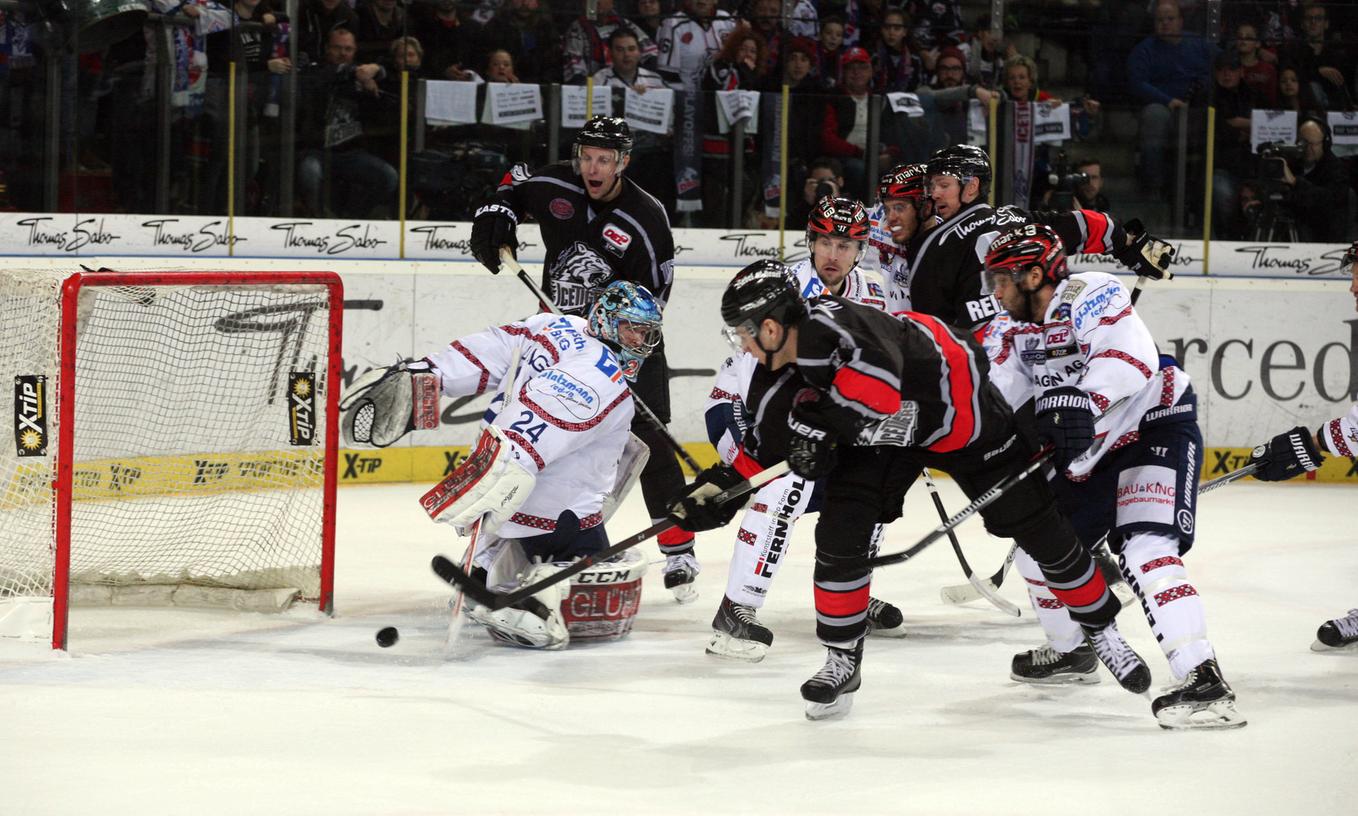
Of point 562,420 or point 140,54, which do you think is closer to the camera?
point 562,420

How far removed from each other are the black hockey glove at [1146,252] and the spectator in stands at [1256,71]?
4024 mm

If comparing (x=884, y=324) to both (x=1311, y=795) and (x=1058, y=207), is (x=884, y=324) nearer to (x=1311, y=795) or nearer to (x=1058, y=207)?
(x=1311, y=795)

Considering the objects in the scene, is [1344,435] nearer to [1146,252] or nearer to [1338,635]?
[1338,635]

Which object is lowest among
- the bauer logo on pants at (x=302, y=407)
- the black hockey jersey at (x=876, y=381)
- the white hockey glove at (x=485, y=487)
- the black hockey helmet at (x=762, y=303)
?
the white hockey glove at (x=485, y=487)

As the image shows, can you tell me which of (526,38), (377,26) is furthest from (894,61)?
(377,26)

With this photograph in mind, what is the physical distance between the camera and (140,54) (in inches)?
263

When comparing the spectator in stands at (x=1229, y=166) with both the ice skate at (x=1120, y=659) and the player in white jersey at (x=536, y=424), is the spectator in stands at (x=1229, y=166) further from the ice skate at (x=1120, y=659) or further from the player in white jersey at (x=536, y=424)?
the ice skate at (x=1120, y=659)

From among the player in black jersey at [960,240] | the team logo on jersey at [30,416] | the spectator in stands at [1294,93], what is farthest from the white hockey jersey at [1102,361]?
the spectator in stands at [1294,93]

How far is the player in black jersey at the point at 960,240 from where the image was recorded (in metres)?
4.73

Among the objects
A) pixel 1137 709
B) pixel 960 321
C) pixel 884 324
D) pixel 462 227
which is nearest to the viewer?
pixel 884 324

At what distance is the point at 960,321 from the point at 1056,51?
12.4ft

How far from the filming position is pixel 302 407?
4535mm

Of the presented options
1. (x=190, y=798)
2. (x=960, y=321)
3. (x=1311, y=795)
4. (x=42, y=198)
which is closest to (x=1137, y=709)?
(x=1311, y=795)

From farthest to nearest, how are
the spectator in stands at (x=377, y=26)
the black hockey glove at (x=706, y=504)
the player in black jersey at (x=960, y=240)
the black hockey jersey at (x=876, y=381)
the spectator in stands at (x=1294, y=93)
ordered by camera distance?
the spectator in stands at (x=1294, y=93)
the spectator in stands at (x=377, y=26)
the player in black jersey at (x=960, y=240)
the black hockey glove at (x=706, y=504)
the black hockey jersey at (x=876, y=381)
